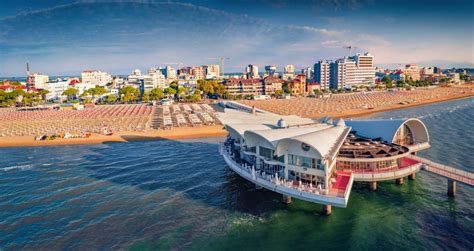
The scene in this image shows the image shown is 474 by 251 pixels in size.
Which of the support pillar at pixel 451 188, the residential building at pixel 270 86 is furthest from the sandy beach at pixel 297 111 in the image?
the support pillar at pixel 451 188

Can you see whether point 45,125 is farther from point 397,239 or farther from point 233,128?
point 397,239

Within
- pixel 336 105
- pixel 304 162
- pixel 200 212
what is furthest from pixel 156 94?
pixel 304 162

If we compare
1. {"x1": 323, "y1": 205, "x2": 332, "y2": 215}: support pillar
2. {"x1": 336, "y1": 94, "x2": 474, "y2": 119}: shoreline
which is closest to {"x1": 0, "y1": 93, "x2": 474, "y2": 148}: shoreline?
{"x1": 323, "y1": 205, "x2": 332, "y2": 215}: support pillar

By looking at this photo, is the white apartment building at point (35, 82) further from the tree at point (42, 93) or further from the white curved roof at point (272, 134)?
the white curved roof at point (272, 134)

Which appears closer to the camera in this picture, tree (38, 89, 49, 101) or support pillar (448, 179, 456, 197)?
support pillar (448, 179, 456, 197)

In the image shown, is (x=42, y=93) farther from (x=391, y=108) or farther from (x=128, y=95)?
(x=391, y=108)

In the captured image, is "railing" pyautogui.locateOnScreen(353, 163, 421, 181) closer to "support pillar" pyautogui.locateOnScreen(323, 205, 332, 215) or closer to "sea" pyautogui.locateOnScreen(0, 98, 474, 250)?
"sea" pyautogui.locateOnScreen(0, 98, 474, 250)
